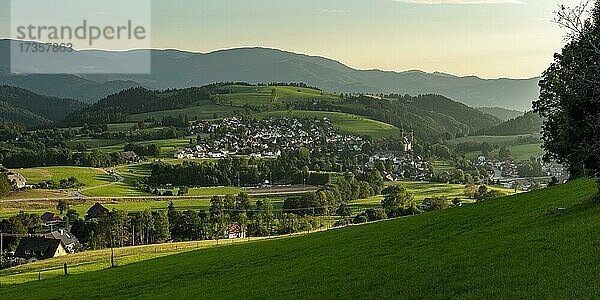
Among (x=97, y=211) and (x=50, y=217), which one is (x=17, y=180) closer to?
(x=50, y=217)

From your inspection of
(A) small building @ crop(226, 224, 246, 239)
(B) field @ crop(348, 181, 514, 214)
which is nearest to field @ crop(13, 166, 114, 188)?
(A) small building @ crop(226, 224, 246, 239)

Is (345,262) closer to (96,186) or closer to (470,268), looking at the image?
(470,268)

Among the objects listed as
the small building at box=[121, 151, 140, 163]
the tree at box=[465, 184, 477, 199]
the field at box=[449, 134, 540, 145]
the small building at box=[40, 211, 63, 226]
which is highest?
the field at box=[449, 134, 540, 145]

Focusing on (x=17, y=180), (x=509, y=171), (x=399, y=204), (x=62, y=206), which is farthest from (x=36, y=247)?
(x=509, y=171)

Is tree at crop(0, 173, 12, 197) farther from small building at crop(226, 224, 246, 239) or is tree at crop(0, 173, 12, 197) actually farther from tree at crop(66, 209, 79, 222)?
small building at crop(226, 224, 246, 239)

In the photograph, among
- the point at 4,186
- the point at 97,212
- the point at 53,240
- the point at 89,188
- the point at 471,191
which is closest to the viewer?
the point at 53,240

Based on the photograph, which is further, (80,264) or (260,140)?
(260,140)

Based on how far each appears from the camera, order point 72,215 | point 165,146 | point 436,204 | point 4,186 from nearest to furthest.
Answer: point 72,215 → point 436,204 → point 4,186 → point 165,146
